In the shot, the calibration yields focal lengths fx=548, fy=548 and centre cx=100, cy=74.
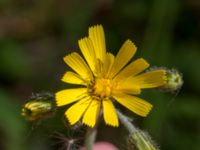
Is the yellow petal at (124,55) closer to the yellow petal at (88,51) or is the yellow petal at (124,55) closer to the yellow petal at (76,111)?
the yellow petal at (88,51)

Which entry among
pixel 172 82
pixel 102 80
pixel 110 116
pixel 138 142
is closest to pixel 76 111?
pixel 110 116

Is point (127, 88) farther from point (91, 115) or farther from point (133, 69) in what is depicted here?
point (91, 115)

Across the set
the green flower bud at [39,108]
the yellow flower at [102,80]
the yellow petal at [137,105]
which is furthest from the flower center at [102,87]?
the green flower bud at [39,108]

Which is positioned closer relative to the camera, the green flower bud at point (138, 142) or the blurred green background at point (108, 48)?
the green flower bud at point (138, 142)

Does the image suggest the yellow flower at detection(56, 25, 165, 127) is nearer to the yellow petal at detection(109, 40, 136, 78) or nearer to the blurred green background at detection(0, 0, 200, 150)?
the yellow petal at detection(109, 40, 136, 78)

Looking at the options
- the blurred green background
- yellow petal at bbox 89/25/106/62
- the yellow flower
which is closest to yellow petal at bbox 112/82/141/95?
the yellow flower
